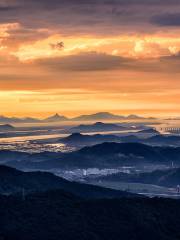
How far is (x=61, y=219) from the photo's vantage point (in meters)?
171

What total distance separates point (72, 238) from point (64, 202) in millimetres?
22846

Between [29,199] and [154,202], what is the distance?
30944mm

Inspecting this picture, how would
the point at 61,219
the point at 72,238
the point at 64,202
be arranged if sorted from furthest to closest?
the point at 64,202
the point at 61,219
the point at 72,238

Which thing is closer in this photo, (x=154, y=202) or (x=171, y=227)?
(x=171, y=227)

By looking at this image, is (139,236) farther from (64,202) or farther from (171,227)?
(64,202)

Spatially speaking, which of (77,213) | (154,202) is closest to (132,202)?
(154,202)

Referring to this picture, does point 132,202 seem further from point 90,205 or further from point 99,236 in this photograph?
point 99,236

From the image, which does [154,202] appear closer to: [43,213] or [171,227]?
[171,227]

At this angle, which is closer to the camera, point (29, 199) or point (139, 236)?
point (139, 236)

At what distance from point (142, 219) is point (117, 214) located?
6.01m

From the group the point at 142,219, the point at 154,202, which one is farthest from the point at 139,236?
the point at 154,202

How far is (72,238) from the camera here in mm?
160125

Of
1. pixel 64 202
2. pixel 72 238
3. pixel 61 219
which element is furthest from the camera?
pixel 64 202

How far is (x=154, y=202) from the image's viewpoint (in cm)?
18800
